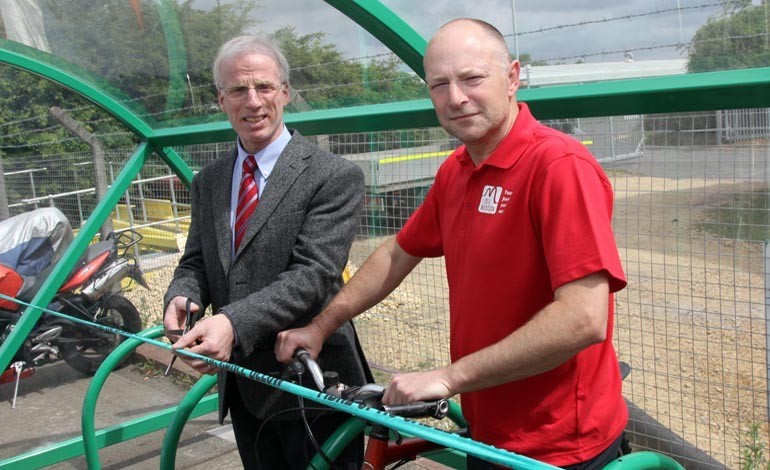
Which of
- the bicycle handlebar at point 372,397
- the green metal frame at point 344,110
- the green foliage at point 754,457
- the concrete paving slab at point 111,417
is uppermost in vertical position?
the green metal frame at point 344,110

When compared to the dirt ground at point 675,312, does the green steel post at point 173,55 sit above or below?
above

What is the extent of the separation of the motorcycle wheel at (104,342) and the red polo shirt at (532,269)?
501cm

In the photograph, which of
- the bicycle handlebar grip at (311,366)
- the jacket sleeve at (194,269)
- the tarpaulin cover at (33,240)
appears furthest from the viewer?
the tarpaulin cover at (33,240)

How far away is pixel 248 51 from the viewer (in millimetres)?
2254

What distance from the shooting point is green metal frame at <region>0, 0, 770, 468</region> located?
2.09 m

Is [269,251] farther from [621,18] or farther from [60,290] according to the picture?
[60,290]

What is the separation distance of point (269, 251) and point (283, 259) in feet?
0.16

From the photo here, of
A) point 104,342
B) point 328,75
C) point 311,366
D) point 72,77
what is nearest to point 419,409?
point 311,366

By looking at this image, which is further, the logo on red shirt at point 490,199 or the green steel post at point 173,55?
the green steel post at point 173,55

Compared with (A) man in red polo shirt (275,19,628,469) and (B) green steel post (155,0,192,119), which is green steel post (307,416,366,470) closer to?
(A) man in red polo shirt (275,19,628,469)

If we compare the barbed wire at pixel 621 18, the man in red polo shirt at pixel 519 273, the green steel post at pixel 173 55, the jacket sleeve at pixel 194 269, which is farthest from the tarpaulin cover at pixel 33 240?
the man in red polo shirt at pixel 519 273

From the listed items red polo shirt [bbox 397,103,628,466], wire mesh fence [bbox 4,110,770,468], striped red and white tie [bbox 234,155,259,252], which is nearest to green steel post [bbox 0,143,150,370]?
wire mesh fence [bbox 4,110,770,468]

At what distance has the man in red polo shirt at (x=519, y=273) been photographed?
153 cm

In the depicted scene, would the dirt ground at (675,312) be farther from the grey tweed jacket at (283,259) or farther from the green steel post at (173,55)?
the grey tweed jacket at (283,259)
